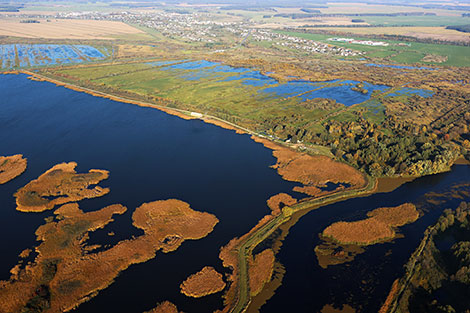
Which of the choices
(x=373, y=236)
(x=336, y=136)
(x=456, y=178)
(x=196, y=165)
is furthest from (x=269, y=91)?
(x=373, y=236)

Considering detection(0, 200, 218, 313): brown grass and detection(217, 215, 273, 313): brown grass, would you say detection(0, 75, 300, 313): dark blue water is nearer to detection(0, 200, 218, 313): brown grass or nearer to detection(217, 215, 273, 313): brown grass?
detection(217, 215, 273, 313): brown grass

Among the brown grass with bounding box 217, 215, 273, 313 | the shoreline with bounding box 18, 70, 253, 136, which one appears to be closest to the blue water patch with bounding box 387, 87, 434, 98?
the shoreline with bounding box 18, 70, 253, 136

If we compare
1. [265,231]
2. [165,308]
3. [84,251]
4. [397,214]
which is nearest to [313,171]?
[397,214]

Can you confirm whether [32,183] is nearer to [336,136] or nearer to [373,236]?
[373,236]

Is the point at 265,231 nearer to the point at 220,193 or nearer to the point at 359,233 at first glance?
the point at 220,193

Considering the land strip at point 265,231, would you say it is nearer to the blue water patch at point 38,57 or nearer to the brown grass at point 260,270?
the brown grass at point 260,270

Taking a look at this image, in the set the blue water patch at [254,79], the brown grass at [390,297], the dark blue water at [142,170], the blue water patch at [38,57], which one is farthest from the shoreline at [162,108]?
the brown grass at [390,297]
